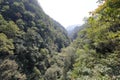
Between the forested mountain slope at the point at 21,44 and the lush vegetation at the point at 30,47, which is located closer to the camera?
the lush vegetation at the point at 30,47

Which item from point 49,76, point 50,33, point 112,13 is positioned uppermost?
point 50,33

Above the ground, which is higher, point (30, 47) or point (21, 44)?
point (21, 44)

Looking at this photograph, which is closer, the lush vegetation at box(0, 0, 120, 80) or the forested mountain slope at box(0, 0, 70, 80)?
the lush vegetation at box(0, 0, 120, 80)

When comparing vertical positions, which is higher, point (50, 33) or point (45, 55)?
point (50, 33)

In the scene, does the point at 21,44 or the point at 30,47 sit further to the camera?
the point at 30,47

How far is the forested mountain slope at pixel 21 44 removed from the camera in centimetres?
3384

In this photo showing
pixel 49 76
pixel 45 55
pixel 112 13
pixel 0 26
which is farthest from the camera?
pixel 45 55

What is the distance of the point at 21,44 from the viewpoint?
139 ft

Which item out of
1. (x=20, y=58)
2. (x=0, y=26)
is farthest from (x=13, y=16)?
(x=20, y=58)

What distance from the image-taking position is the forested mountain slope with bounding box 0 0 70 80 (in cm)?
3384

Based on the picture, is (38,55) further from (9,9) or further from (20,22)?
(9,9)

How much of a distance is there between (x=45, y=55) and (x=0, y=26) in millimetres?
14424

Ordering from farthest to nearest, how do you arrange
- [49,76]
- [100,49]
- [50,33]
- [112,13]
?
[50,33], [49,76], [100,49], [112,13]

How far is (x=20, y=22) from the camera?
49875 millimetres
